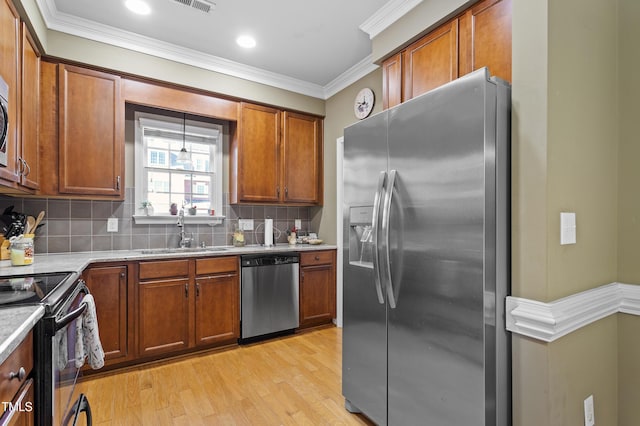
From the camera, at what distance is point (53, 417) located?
115 cm

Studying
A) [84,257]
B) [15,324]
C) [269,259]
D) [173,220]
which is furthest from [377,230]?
[173,220]

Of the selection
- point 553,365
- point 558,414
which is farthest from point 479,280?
point 558,414

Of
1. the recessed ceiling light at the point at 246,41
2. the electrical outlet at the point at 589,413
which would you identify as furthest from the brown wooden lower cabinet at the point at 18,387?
the recessed ceiling light at the point at 246,41

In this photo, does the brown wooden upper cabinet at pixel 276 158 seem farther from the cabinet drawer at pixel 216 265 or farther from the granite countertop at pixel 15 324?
the granite countertop at pixel 15 324

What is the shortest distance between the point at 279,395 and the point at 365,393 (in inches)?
27.8

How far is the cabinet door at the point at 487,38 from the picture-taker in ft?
6.08

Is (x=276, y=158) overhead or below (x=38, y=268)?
overhead

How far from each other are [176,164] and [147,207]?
56cm

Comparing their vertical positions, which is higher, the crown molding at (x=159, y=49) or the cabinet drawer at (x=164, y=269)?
the crown molding at (x=159, y=49)

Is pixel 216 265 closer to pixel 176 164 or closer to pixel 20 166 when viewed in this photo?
pixel 176 164

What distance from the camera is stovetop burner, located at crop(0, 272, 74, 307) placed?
1.26 meters

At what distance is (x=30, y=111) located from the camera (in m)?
2.38

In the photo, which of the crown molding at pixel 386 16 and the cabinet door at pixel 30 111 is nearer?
the cabinet door at pixel 30 111

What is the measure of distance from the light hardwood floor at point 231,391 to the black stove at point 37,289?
90 centimetres
